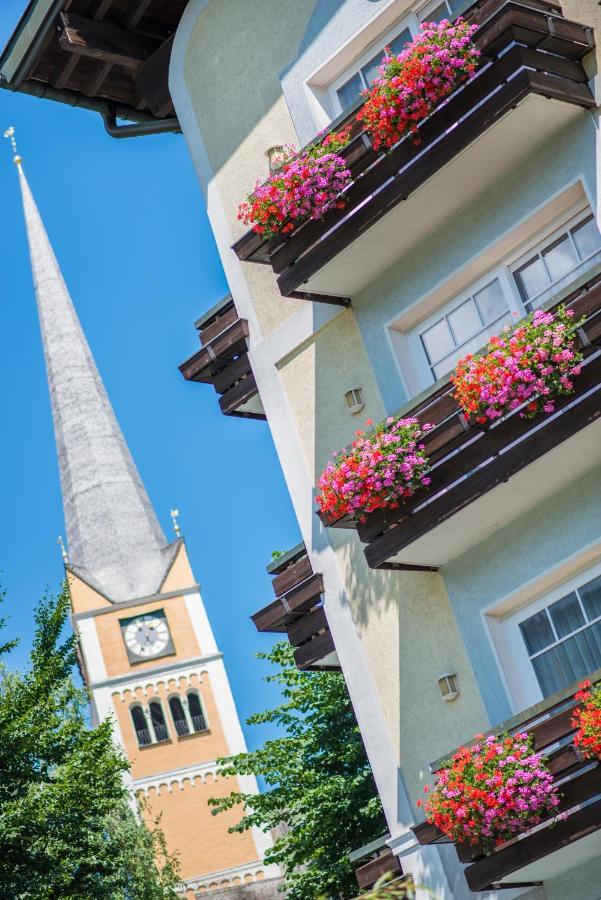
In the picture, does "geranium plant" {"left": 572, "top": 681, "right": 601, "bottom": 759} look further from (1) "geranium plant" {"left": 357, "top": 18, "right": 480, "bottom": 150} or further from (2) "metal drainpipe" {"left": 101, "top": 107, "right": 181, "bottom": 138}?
(2) "metal drainpipe" {"left": 101, "top": 107, "right": 181, "bottom": 138}

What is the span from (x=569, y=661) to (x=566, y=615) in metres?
0.39

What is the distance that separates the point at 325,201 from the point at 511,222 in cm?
163

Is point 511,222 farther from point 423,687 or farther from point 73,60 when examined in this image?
point 73,60

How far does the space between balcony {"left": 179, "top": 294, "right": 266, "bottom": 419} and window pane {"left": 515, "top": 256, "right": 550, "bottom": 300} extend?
352 centimetres

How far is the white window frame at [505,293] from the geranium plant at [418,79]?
1418mm

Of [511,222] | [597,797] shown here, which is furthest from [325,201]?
[597,797]

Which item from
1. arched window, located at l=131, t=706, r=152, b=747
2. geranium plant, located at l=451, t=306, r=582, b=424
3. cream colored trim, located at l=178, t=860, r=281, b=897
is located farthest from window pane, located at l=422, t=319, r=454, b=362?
arched window, located at l=131, t=706, r=152, b=747

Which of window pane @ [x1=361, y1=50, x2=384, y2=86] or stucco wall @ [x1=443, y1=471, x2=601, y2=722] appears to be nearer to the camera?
stucco wall @ [x1=443, y1=471, x2=601, y2=722]

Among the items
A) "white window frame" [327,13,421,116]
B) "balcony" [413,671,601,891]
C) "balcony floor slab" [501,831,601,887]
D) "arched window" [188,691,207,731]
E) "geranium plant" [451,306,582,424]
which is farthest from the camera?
"arched window" [188,691,207,731]

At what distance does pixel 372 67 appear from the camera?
14.7 metres

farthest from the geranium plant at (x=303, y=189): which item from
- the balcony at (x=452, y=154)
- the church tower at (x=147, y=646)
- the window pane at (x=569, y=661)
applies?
the church tower at (x=147, y=646)

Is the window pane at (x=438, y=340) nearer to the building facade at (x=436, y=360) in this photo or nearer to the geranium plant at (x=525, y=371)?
the building facade at (x=436, y=360)

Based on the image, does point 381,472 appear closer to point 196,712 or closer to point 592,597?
point 592,597

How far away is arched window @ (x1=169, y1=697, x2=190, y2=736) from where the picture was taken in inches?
3253
